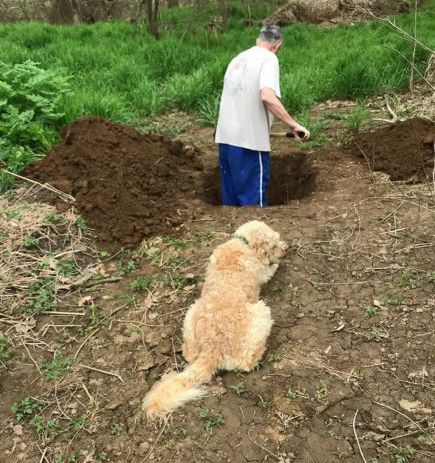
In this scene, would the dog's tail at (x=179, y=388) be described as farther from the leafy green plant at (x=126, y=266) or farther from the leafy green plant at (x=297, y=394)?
the leafy green plant at (x=126, y=266)

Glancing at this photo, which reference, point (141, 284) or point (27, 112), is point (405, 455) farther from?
point (27, 112)

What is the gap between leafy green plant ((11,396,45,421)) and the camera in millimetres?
3072

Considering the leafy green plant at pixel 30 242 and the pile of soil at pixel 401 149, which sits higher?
the pile of soil at pixel 401 149

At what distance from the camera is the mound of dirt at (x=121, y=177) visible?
4.75 m

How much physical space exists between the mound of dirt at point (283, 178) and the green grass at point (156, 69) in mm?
1054

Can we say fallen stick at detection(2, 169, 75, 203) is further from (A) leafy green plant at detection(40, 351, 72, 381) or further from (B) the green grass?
(A) leafy green plant at detection(40, 351, 72, 381)

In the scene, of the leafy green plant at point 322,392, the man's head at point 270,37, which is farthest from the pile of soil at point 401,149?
the leafy green plant at point 322,392

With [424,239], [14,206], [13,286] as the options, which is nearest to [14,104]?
[14,206]

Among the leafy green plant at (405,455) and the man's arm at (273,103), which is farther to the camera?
the man's arm at (273,103)

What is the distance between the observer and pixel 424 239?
414 cm

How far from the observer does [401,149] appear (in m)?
5.64

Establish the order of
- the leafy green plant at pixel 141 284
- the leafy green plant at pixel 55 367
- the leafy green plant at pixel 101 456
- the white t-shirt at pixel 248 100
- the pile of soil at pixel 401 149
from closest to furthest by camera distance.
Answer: the leafy green plant at pixel 101 456 → the leafy green plant at pixel 55 367 → the leafy green plant at pixel 141 284 → the white t-shirt at pixel 248 100 → the pile of soil at pixel 401 149

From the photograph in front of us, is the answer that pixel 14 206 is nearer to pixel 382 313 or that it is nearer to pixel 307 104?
pixel 382 313

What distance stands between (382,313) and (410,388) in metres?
0.63
